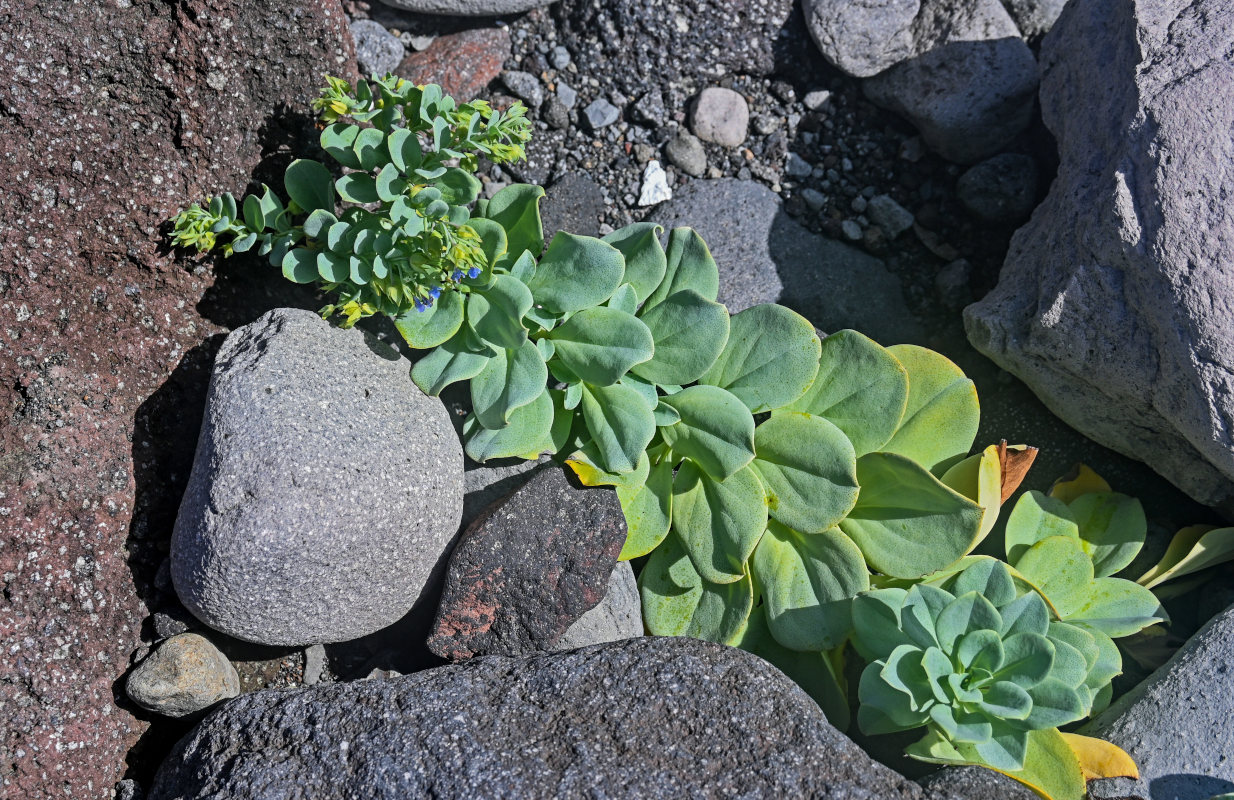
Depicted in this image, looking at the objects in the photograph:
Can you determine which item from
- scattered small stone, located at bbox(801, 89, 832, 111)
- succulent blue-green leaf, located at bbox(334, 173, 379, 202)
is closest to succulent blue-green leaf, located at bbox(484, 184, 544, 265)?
succulent blue-green leaf, located at bbox(334, 173, 379, 202)

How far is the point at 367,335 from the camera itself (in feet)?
8.77

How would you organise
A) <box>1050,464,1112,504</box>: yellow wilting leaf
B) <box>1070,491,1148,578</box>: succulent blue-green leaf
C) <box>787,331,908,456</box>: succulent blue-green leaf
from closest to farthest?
<box>787,331,908,456</box>: succulent blue-green leaf, <box>1070,491,1148,578</box>: succulent blue-green leaf, <box>1050,464,1112,504</box>: yellow wilting leaf

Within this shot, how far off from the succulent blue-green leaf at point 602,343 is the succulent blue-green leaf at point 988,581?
1.12m

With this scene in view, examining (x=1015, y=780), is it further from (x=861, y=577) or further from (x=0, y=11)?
(x=0, y=11)

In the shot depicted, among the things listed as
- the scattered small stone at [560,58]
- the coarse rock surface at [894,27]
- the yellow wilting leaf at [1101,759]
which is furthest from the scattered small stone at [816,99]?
the yellow wilting leaf at [1101,759]

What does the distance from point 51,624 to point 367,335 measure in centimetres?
115

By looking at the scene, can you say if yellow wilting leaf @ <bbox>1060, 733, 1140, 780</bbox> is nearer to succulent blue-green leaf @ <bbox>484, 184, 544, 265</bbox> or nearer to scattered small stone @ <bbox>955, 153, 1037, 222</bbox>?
scattered small stone @ <bbox>955, 153, 1037, 222</bbox>

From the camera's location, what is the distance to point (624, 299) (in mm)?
2607

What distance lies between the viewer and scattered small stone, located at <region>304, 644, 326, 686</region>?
9.03ft

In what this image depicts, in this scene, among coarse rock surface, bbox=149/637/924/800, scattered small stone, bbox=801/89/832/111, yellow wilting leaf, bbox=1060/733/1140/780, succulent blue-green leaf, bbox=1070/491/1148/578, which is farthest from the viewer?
scattered small stone, bbox=801/89/832/111

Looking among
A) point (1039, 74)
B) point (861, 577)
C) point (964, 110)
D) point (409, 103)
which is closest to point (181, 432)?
point (409, 103)

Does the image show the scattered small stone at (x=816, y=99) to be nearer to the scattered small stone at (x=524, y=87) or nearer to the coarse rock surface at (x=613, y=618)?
the scattered small stone at (x=524, y=87)

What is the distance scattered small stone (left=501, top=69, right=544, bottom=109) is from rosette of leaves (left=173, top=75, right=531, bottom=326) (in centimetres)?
88

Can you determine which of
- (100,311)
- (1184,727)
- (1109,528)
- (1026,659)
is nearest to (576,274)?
(100,311)
